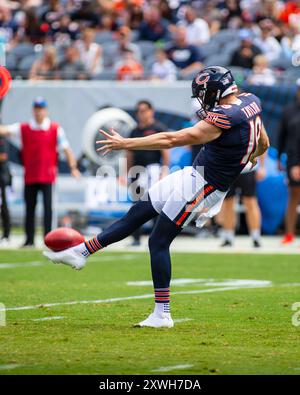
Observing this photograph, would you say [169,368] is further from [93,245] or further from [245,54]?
[245,54]

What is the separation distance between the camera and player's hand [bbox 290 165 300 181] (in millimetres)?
14562

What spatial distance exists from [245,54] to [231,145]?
1084 cm

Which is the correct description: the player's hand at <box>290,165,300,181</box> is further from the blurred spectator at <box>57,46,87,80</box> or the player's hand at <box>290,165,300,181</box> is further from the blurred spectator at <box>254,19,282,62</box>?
the blurred spectator at <box>57,46,87,80</box>

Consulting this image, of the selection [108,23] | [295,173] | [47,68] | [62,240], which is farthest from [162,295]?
[108,23]

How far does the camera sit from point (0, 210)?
16.0 meters

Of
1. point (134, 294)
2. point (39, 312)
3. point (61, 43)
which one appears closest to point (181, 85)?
point (61, 43)

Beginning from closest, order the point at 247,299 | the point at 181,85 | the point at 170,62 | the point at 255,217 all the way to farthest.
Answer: the point at 247,299
the point at 255,217
the point at 181,85
the point at 170,62

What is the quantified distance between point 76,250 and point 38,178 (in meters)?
6.82

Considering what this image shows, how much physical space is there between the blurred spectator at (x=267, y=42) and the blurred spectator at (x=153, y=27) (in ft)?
9.39

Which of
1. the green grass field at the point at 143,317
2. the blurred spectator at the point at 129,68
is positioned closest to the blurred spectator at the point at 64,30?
the blurred spectator at the point at 129,68

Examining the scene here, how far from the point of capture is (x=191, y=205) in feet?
24.1

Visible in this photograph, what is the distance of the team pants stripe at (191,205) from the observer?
7316 mm

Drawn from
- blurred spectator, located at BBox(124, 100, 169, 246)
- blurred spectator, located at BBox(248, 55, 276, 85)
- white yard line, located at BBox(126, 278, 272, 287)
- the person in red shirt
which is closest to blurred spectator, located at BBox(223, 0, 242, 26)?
blurred spectator, located at BBox(248, 55, 276, 85)

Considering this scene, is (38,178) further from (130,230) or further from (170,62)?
(130,230)
